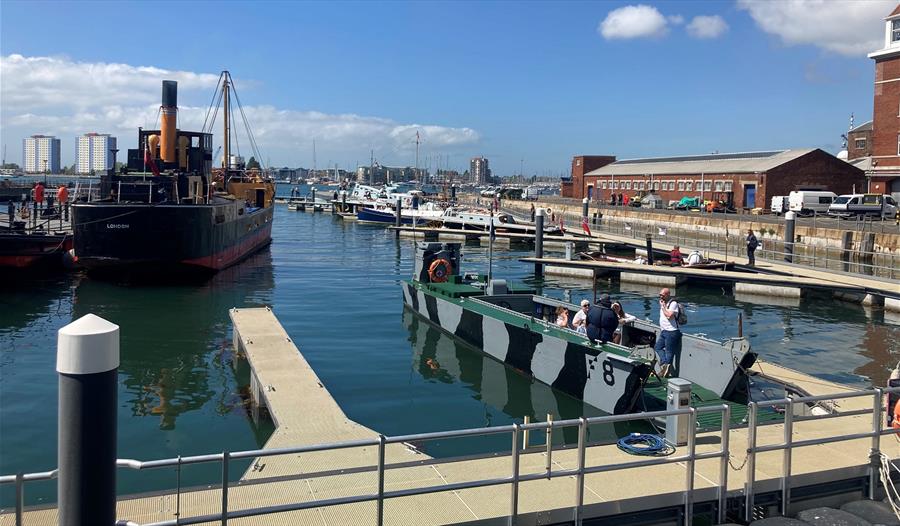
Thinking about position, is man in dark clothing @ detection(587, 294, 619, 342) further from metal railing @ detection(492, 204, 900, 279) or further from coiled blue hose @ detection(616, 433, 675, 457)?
metal railing @ detection(492, 204, 900, 279)

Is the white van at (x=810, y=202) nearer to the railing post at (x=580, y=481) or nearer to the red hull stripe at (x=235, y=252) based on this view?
the red hull stripe at (x=235, y=252)

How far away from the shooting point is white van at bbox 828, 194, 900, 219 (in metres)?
48.3

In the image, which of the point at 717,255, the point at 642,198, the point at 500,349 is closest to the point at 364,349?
the point at 500,349

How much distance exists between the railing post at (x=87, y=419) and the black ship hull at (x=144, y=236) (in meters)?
28.6

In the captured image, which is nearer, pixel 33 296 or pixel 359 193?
pixel 33 296

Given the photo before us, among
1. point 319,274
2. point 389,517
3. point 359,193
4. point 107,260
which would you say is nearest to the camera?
point 389,517

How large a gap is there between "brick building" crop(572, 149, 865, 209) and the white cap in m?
61.2

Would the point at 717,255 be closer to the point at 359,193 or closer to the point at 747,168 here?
the point at 747,168

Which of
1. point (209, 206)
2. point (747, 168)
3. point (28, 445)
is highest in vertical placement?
point (747, 168)

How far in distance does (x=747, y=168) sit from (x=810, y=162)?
5087mm

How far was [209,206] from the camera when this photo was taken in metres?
33.0

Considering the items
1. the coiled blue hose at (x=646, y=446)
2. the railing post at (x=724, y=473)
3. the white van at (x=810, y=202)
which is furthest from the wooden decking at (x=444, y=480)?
the white van at (x=810, y=202)

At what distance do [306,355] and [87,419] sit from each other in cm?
1566

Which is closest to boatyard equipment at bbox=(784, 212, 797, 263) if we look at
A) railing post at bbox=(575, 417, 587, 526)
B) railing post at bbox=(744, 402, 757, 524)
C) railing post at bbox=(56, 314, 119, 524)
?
railing post at bbox=(744, 402, 757, 524)
